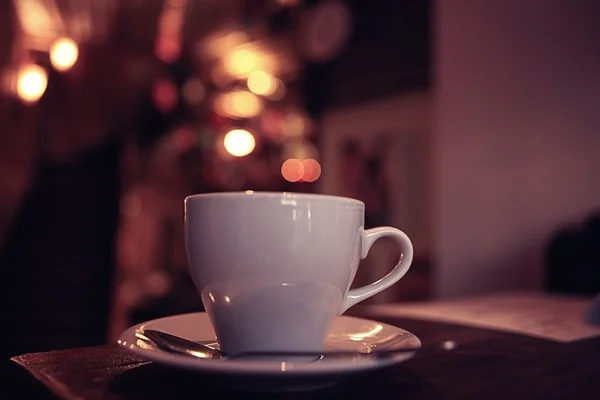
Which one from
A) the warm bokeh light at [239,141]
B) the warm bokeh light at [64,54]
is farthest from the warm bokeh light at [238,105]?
the warm bokeh light at [64,54]

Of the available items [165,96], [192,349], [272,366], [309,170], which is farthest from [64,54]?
[309,170]

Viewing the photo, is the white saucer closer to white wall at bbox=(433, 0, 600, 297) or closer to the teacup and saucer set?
the teacup and saucer set

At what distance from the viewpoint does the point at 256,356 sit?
416 mm

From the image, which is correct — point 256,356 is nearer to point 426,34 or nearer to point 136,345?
point 136,345

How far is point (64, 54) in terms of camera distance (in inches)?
76.3

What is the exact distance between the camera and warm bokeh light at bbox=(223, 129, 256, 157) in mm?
3826

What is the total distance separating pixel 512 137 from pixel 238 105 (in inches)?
107

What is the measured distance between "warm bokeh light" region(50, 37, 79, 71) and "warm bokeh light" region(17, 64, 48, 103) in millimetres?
57

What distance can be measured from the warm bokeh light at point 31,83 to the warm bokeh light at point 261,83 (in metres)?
2.00

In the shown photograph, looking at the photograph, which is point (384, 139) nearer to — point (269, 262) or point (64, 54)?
point (64, 54)

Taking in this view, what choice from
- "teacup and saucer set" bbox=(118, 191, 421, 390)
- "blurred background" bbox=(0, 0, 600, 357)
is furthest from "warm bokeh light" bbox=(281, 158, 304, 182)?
"teacup and saucer set" bbox=(118, 191, 421, 390)

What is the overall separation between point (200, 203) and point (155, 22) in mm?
1823

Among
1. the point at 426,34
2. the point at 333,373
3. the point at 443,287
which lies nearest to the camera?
the point at 333,373

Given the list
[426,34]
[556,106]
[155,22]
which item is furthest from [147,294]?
[556,106]
